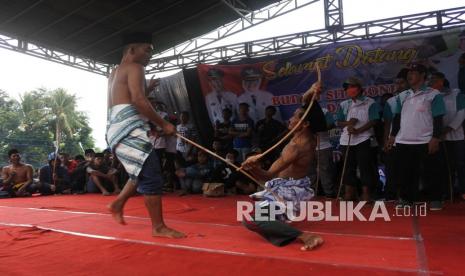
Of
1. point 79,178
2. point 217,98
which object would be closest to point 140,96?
point 217,98

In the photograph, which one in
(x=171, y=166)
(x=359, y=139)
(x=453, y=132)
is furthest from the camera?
(x=171, y=166)

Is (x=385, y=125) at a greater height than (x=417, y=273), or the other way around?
(x=385, y=125)

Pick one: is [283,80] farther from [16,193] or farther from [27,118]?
[27,118]

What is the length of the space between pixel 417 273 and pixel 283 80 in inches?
224

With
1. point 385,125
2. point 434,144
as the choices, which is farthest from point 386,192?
point 434,144

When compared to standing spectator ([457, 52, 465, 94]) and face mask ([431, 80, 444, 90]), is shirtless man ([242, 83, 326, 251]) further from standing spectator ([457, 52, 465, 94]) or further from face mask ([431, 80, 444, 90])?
standing spectator ([457, 52, 465, 94])

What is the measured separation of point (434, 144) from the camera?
4219mm

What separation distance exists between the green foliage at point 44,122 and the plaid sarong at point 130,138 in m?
30.0

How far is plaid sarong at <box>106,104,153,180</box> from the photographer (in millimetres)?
3051

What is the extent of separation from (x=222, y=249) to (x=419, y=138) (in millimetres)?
2917

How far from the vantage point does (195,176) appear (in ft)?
24.2

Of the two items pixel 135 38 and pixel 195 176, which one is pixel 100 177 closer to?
pixel 195 176
